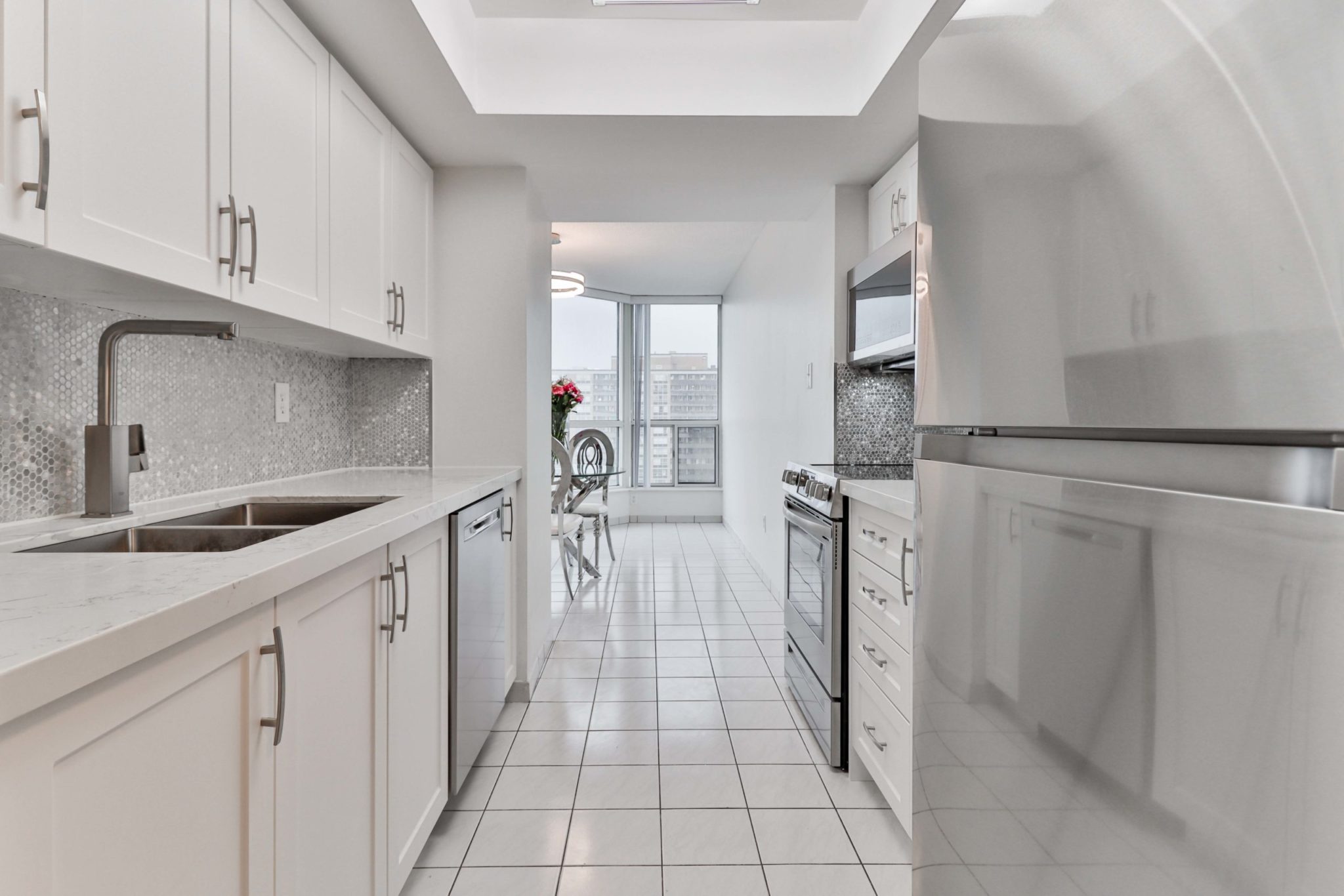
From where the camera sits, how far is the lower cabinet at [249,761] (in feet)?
1.99

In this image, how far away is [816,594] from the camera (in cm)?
243

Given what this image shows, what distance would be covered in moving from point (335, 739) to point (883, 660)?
138 centimetres

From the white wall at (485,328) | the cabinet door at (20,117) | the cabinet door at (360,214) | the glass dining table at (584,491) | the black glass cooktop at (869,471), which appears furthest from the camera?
the glass dining table at (584,491)

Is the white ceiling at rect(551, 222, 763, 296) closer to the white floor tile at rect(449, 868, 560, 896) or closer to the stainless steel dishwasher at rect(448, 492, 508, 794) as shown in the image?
the stainless steel dishwasher at rect(448, 492, 508, 794)

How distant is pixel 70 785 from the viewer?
62cm

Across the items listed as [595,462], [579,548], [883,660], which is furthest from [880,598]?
[595,462]

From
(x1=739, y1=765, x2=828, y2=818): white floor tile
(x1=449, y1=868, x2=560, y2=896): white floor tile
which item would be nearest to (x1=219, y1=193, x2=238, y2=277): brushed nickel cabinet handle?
(x1=449, y1=868, x2=560, y2=896): white floor tile

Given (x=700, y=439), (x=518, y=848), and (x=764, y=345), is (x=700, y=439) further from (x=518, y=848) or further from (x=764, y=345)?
(x=518, y=848)

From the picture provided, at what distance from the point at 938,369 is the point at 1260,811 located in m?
0.51

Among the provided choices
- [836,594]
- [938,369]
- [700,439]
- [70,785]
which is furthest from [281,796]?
[700,439]

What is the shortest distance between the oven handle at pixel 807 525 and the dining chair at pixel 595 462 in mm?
2428

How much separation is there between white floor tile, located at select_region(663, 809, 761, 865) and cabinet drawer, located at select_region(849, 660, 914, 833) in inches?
15.5

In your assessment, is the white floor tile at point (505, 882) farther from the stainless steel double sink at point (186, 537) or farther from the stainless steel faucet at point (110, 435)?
the stainless steel faucet at point (110, 435)

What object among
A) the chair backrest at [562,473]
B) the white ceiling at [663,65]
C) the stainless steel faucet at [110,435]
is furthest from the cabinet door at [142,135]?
the chair backrest at [562,473]
